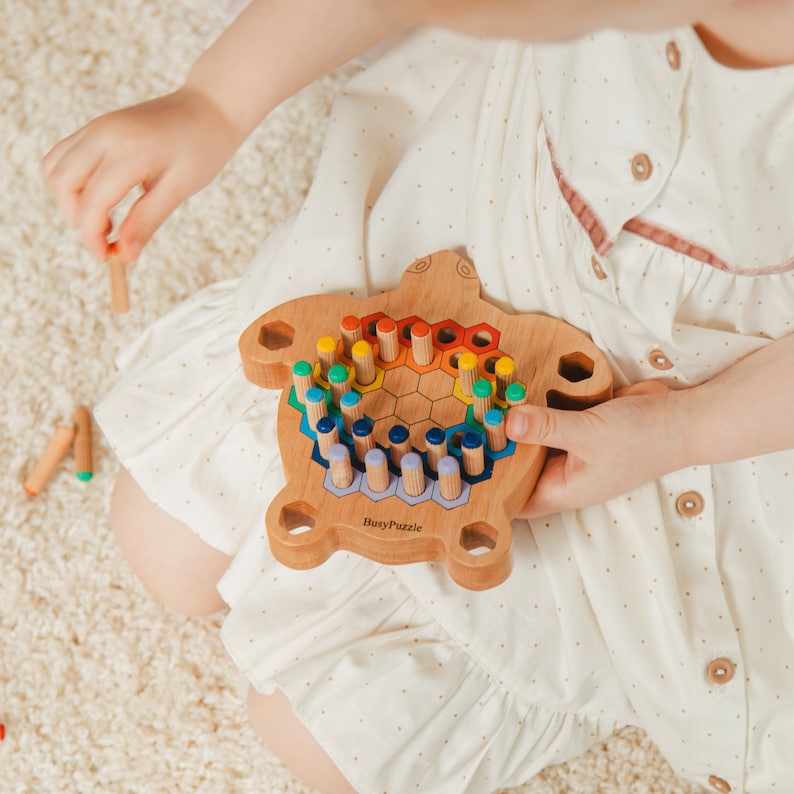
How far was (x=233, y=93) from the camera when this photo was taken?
682 mm

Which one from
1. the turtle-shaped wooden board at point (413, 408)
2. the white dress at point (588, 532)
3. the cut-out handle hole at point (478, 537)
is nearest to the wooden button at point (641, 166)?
the white dress at point (588, 532)

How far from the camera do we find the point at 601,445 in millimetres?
604

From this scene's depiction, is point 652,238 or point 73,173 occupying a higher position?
point 73,173

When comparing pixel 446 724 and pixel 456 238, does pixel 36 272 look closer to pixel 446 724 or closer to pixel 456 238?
pixel 456 238

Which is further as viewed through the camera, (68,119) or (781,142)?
(68,119)

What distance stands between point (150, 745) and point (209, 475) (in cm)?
24

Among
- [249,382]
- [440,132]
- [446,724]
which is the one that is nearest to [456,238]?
[440,132]

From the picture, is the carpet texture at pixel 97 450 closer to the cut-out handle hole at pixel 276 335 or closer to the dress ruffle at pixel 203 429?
the dress ruffle at pixel 203 429

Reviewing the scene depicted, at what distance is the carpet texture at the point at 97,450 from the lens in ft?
2.58

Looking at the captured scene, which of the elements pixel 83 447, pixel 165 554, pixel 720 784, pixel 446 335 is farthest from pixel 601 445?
pixel 83 447

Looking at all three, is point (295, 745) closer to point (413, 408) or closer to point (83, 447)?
point (413, 408)

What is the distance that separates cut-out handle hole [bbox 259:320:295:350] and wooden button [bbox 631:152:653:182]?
0.79 feet

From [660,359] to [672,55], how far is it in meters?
0.19

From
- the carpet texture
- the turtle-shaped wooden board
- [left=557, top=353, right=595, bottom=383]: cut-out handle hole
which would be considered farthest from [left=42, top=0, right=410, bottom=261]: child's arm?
the carpet texture
